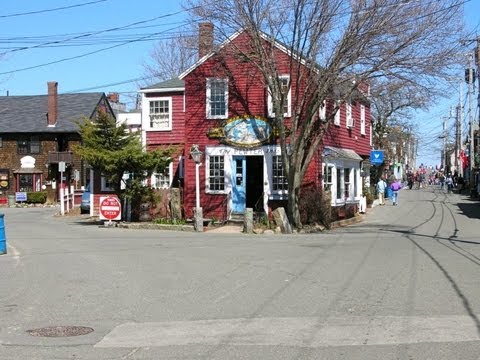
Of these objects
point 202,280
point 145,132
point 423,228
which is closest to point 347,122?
point 423,228

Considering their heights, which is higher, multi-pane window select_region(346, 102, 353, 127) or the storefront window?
multi-pane window select_region(346, 102, 353, 127)

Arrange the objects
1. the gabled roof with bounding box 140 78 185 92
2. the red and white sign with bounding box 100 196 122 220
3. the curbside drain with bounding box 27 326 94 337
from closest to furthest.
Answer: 1. the curbside drain with bounding box 27 326 94 337
2. the red and white sign with bounding box 100 196 122 220
3. the gabled roof with bounding box 140 78 185 92

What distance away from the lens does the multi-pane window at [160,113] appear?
27828mm

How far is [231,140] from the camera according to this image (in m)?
25.4

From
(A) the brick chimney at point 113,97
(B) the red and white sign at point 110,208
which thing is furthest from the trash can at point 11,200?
(B) the red and white sign at point 110,208

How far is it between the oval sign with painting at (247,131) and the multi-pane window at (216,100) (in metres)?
0.63

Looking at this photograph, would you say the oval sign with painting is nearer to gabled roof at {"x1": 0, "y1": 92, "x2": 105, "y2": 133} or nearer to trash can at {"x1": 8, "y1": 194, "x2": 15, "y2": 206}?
gabled roof at {"x1": 0, "y1": 92, "x2": 105, "y2": 133}

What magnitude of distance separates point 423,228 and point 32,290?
54.1ft

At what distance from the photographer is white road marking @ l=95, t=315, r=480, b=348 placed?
6.81 metres

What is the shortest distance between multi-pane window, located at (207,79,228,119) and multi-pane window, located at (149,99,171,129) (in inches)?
108

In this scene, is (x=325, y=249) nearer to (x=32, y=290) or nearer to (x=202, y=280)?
(x=202, y=280)

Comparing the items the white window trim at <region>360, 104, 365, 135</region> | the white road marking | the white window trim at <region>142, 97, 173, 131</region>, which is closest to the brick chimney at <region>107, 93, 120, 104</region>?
the white window trim at <region>142, 97, 173, 131</region>

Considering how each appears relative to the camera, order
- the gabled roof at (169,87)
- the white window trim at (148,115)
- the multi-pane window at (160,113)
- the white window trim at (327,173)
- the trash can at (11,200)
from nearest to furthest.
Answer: the white window trim at (327,173) < the gabled roof at (169,87) < the white window trim at (148,115) < the multi-pane window at (160,113) < the trash can at (11,200)

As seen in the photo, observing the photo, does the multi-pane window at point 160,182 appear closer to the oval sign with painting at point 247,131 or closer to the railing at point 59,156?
the oval sign with painting at point 247,131
